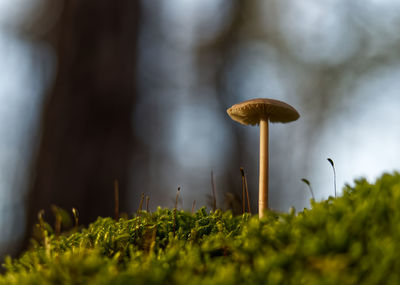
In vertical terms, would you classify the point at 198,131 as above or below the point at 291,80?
below

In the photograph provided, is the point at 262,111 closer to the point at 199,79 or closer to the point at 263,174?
the point at 263,174

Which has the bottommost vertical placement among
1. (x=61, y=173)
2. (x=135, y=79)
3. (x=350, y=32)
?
(x=61, y=173)

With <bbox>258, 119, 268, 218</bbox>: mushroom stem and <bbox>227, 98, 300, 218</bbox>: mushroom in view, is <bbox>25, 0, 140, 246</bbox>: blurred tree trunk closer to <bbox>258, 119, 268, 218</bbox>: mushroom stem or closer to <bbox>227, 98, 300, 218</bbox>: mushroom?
<bbox>227, 98, 300, 218</bbox>: mushroom

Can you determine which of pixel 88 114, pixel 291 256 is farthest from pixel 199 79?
pixel 291 256

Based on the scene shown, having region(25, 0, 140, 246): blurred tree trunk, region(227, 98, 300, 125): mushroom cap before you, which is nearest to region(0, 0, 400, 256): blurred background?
region(25, 0, 140, 246): blurred tree trunk

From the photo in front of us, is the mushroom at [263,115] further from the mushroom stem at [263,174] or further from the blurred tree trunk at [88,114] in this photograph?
the blurred tree trunk at [88,114]

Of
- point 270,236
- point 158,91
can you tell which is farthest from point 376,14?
point 270,236

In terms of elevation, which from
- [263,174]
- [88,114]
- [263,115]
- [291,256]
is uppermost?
[88,114]

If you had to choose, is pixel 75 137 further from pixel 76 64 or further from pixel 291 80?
pixel 291 80
